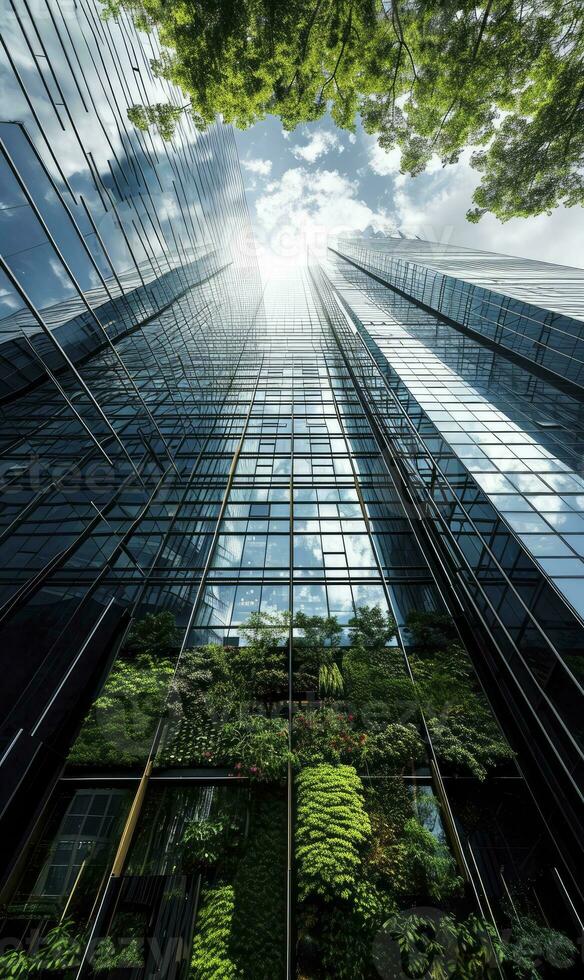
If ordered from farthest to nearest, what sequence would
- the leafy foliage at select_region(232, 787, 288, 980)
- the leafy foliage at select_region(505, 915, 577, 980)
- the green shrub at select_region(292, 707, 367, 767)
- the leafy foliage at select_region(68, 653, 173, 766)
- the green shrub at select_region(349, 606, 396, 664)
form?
the green shrub at select_region(349, 606, 396, 664) < the leafy foliage at select_region(68, 653, 173, 766) < the green shrub at select_region(292, 707, 367, 767) < the leafy foliage at select_region(232, 787, 288, 980) < the leafy foliage at select_region(505, 915, 577, 980)

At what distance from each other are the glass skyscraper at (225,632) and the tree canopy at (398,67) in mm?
4464

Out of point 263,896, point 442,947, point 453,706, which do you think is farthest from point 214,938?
point 453,706

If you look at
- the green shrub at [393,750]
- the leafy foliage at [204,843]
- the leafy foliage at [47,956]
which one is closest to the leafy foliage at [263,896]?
the leafy foliage at [204,843]

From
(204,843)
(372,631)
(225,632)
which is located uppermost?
(225,632)

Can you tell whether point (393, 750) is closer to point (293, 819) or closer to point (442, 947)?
point (293, 819)

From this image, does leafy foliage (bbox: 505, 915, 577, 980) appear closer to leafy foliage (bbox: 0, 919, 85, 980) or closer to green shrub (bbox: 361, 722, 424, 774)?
green shrub (bbox: 361, 722, 424, 774)

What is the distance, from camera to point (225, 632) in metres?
13.0

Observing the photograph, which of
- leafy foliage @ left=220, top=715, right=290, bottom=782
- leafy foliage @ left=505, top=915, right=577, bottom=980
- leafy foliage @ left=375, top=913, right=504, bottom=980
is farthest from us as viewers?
leafy foliage @ left=220, top=715, right=290, bottom=782

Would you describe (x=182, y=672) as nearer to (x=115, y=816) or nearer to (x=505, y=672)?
(x=115, y=816)

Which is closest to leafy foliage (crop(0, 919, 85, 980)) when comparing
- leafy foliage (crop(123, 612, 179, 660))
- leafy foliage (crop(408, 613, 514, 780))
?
leafy foliage (crop(123, 612, 179, 660))

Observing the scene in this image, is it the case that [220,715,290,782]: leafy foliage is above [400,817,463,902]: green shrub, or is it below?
above

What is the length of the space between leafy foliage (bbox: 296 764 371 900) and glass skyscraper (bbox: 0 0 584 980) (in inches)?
2.2

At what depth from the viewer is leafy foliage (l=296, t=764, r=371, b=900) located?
691 centimetres

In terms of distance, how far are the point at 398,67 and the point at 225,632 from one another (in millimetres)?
17027
